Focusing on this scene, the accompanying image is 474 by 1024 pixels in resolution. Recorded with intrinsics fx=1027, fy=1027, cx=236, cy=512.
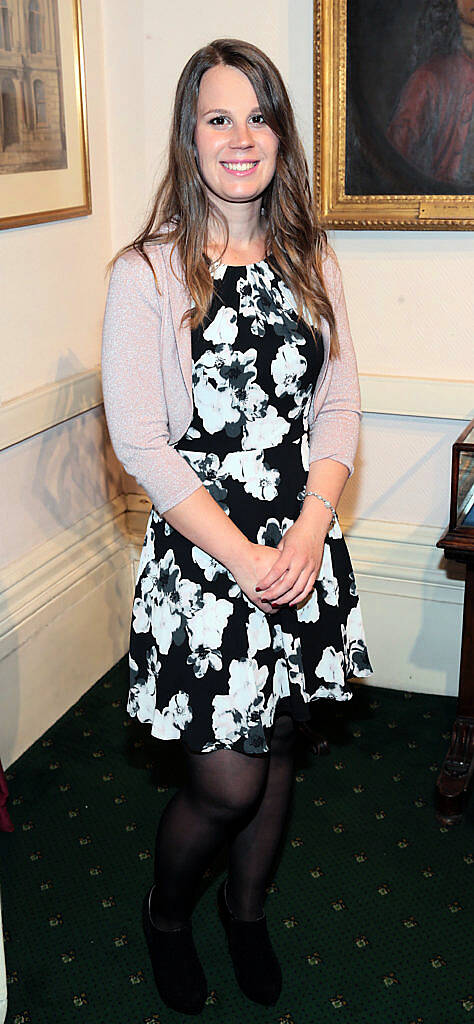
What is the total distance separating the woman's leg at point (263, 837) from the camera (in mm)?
2195

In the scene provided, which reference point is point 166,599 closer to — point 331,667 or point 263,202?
point 331,667

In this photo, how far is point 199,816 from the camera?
6.78 ft

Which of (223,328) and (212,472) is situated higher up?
(223,328)

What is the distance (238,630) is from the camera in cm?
204

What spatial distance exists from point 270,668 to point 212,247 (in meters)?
0.86

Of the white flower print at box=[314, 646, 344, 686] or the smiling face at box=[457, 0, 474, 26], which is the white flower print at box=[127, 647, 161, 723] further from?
the smiling face at box=[457, 0, 474, 26]

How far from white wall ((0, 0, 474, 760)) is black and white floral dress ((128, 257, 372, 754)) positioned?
38.3 inches

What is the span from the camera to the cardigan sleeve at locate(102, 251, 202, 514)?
1.94m

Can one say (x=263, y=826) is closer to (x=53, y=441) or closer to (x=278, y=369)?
(x=278, y=369)

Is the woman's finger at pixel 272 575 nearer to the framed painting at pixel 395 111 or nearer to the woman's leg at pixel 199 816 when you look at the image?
the woman's leg at pixel 199 816

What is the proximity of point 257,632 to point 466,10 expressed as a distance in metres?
1.85

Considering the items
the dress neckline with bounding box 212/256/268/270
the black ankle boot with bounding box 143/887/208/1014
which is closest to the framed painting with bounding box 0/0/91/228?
the dress neckline with bounding box 212/256/268/270

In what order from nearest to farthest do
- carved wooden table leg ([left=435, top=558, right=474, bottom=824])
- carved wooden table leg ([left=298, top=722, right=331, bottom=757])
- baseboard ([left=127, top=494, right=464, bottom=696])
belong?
carved wooden table leg ([left=435, top=558, right=474, bottom=824]) → carved wooden table leg ([left=298, top=722, right=331, bottom=757]) → baseboard ([left=127, top=494, right=464, bottom=696])

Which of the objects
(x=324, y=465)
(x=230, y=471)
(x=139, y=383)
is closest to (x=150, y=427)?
(x=139, y=383)
